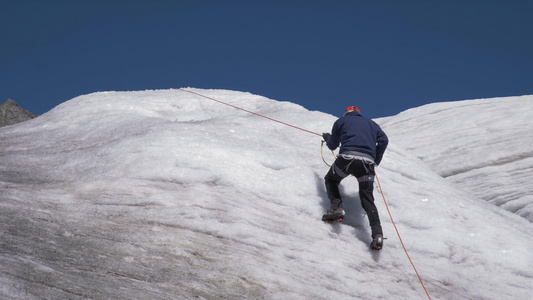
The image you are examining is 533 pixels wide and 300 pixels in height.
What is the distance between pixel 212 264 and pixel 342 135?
4.20m

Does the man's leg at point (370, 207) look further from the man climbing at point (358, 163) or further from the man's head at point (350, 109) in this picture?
the man's head at point (350, 109)

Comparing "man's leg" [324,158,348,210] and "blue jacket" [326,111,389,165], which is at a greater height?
"blue jacket" [326,111,389,165]

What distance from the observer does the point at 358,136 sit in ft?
31.0

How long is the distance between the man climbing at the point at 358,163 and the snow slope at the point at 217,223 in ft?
1.69

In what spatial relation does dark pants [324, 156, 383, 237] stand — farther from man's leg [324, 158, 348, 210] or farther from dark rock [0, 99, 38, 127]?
dark rock [0, 99, 38, 127]

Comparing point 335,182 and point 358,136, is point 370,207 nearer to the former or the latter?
point 335,182

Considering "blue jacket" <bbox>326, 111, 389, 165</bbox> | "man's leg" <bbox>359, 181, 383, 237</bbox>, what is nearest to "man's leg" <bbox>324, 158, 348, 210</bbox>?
"blue jacket" <bbox>326, 111, 389, 165</bbox>

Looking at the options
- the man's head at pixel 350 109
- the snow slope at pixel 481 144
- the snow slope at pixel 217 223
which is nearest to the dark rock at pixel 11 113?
the snow slope at pixel 217 223

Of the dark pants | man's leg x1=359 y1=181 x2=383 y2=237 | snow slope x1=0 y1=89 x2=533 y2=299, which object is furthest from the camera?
the dark pants

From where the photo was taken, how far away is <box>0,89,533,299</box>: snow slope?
21.2 feet

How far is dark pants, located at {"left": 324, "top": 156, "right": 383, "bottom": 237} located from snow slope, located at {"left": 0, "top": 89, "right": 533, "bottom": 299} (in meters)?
0.56

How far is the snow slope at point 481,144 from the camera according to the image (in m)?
14.6

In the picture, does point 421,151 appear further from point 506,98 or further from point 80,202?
point 80,202

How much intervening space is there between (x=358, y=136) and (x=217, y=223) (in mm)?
3442
